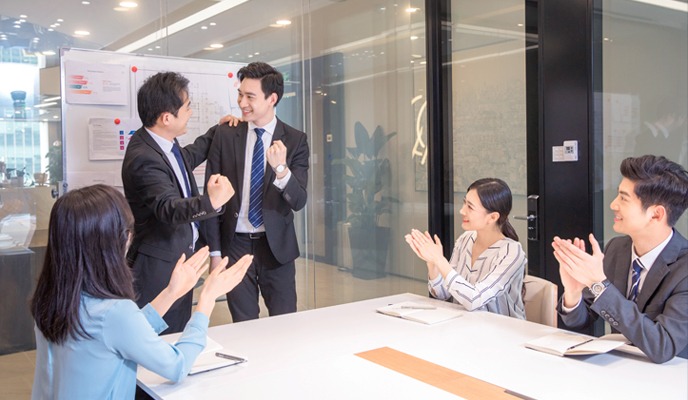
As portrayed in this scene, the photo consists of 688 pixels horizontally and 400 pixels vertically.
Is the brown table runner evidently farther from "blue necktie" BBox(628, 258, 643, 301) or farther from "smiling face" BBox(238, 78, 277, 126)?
"smiling face" BBox(238, 78, 277, 126)

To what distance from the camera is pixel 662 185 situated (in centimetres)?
224

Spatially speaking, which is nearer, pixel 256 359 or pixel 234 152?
pixel 256 359

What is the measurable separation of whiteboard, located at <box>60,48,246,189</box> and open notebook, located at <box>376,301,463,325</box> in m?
2.20

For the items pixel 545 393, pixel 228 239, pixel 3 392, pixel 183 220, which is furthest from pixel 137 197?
pixel 545 393

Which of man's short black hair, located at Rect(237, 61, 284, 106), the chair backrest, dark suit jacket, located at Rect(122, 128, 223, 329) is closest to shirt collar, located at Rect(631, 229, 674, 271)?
the chair backrest

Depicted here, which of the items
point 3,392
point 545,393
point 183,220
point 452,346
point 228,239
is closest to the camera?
point 545,393

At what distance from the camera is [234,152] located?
3.56 meters

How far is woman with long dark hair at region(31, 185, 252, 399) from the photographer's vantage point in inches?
67.8

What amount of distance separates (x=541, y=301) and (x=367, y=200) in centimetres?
274

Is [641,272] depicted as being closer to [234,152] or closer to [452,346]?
[452,346]

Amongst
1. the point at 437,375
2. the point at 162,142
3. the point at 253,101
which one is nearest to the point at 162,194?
the point at 162,142

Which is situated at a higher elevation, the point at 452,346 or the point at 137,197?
the point at 137,197

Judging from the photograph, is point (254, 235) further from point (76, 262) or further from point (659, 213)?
point (659, 213)

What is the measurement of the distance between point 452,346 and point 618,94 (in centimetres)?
225
